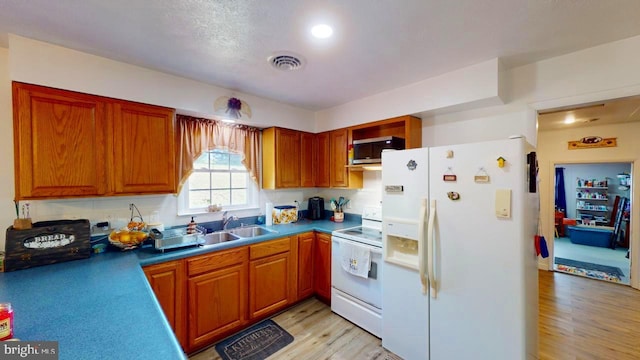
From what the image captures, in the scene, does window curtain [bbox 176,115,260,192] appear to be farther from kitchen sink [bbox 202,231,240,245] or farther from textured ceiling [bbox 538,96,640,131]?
textured ceiling [bbox 538,96,640,131]

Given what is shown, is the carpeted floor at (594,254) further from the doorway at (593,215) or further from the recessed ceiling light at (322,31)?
the recessed ceiling light at (322,31)

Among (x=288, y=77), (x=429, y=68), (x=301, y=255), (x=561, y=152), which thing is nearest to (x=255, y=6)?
(x=288, y=77)

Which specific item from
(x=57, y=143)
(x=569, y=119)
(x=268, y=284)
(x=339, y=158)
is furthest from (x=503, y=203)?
(x=569, y=119)

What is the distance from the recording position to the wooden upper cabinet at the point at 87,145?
1620 millimetres

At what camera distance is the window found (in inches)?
105

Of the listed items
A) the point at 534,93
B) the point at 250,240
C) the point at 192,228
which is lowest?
the point at 250,240

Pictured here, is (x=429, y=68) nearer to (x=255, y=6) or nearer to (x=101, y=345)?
(x=255, y=6)

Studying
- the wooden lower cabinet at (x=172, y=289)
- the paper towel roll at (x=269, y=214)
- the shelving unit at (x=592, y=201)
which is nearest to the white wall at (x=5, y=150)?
the wooden lower cabinet at (x=172, y=289)

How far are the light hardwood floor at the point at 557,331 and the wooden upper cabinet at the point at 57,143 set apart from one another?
64.7 inches

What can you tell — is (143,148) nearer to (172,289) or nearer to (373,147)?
(172,289)

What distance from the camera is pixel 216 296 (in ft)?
7.07

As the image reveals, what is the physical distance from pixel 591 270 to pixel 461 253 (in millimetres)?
4351

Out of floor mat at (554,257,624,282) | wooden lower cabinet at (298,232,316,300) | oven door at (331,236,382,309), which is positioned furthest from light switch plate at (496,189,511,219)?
floor mat at (554,257,624,282)
